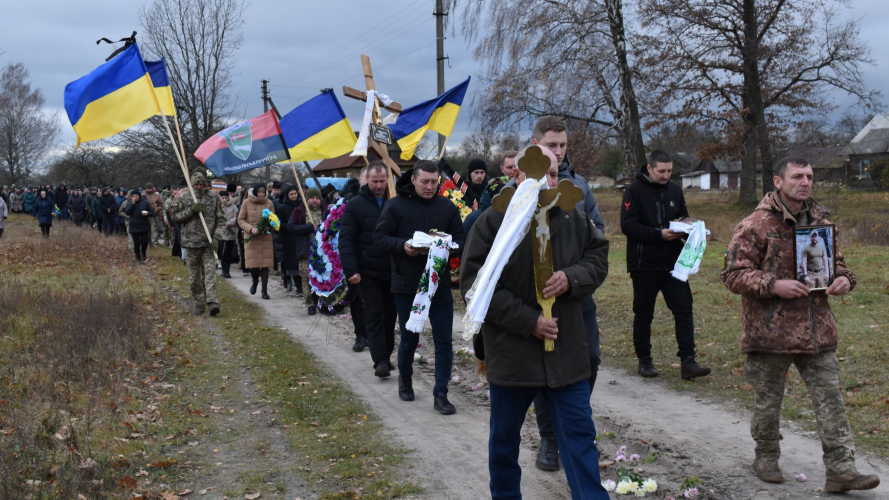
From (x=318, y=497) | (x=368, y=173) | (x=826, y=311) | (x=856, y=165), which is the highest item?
(x=856, y=165)

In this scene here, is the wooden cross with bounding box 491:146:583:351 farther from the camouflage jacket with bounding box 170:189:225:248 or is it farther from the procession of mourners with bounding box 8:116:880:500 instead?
the camouflage jacket with bounding box 170:189:225:248

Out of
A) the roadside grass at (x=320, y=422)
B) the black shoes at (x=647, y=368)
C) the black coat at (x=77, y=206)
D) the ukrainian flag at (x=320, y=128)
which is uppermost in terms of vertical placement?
the ukrainian flag at (x=320, y=128)

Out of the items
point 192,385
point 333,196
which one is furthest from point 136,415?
point 333,196

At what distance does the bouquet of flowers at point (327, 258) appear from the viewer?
9688mm

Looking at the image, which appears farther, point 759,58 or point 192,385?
point 759,58

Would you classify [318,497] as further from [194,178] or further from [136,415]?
[194,178]

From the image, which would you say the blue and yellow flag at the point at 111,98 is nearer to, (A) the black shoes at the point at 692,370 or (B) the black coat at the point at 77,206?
(A) the black shoes at the point at 692,370

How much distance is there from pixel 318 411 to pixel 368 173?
8.03ft

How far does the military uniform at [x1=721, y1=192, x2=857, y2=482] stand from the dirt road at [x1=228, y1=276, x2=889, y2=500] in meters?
0.33

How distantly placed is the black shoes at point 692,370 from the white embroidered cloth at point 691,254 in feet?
2.74

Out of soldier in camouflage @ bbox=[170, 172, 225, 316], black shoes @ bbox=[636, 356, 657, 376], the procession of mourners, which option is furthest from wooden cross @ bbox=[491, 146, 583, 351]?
soldier in camouflage @ bbox=[170, 172, 225, 316]

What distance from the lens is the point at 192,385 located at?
7.56 metres

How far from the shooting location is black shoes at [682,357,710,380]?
6.89 metres

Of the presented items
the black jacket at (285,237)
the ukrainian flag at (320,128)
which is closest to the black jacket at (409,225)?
the ukrainian flag at (320,128)
